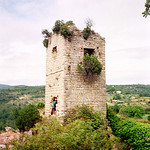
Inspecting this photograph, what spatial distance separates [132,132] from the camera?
9.53 metres

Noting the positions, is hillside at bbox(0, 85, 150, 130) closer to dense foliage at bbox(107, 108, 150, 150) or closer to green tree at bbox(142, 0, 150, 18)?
dense foliage at bbox(107, 108, 150, 150)

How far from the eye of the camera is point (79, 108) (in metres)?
9.33

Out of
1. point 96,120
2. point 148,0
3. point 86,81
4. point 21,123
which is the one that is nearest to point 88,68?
point 86,81

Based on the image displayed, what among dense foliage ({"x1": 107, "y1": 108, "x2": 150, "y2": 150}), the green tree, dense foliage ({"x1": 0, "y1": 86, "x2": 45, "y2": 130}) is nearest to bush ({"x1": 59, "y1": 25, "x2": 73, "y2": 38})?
the green tree

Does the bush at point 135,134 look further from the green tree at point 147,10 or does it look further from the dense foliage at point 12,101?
the dense foliage at point 12,101

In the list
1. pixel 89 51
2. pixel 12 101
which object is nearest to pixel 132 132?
pixel 89 51

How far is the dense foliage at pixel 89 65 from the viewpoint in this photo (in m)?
9.71

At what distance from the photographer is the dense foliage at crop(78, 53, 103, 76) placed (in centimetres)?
971

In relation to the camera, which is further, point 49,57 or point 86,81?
point 49,57

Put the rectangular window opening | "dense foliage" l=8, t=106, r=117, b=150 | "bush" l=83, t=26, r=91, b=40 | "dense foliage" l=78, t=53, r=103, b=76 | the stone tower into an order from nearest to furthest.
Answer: "dense foliage" l=8, t=106, r=117, b=150, the stone tower, "dense foliage" l=78, t=53, r=103, b=76, "bush" l=83, t=26, r=91, b=40, the rectangular window opening

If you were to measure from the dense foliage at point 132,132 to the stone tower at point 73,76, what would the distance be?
54.4 inches

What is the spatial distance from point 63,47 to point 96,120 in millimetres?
4339

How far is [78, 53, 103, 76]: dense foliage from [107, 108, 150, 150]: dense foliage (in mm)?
3123

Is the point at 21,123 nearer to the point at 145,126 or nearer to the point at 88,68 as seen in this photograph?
the point at 88,68
